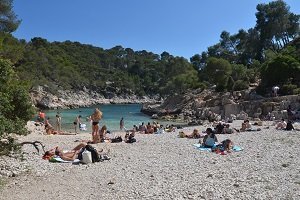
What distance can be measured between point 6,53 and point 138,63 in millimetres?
145702

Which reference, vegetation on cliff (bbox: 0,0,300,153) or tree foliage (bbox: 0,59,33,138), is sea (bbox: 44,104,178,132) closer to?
vegetation on cliff (bbox: 0,0,300,153)

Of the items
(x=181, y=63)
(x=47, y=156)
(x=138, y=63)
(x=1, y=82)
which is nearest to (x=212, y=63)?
(x=181, y=63)

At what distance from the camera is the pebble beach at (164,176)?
12352 millimetres

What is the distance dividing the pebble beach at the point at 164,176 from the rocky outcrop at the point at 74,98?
163 feet

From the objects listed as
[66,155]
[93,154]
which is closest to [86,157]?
[93,154]

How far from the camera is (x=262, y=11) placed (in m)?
89.2

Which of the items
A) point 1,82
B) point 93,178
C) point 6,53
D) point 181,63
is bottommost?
point 93,178

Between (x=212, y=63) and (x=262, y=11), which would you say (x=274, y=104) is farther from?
(x=262, y=11)

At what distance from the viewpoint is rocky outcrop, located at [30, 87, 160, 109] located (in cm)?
9475

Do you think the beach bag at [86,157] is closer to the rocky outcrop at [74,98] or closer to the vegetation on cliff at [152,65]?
the vegetation on cliff at [152,65]

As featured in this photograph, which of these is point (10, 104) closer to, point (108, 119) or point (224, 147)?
point (224, 147)

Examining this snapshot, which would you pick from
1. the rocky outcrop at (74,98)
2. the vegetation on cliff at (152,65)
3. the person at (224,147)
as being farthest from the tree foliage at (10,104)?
the rocky outcrop at (74,98)

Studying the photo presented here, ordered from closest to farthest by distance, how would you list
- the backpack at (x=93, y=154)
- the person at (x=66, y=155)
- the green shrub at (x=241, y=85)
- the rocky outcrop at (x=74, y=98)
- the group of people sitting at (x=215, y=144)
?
the backpack at (x=93, y=154) → the person at (x=66, y=155) → the group of people sitting at (x=215, y=144) → the green shrub at (x=241, y=85) → the rocky outcrop at (x=74, y=98)

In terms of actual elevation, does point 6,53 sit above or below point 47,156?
above
